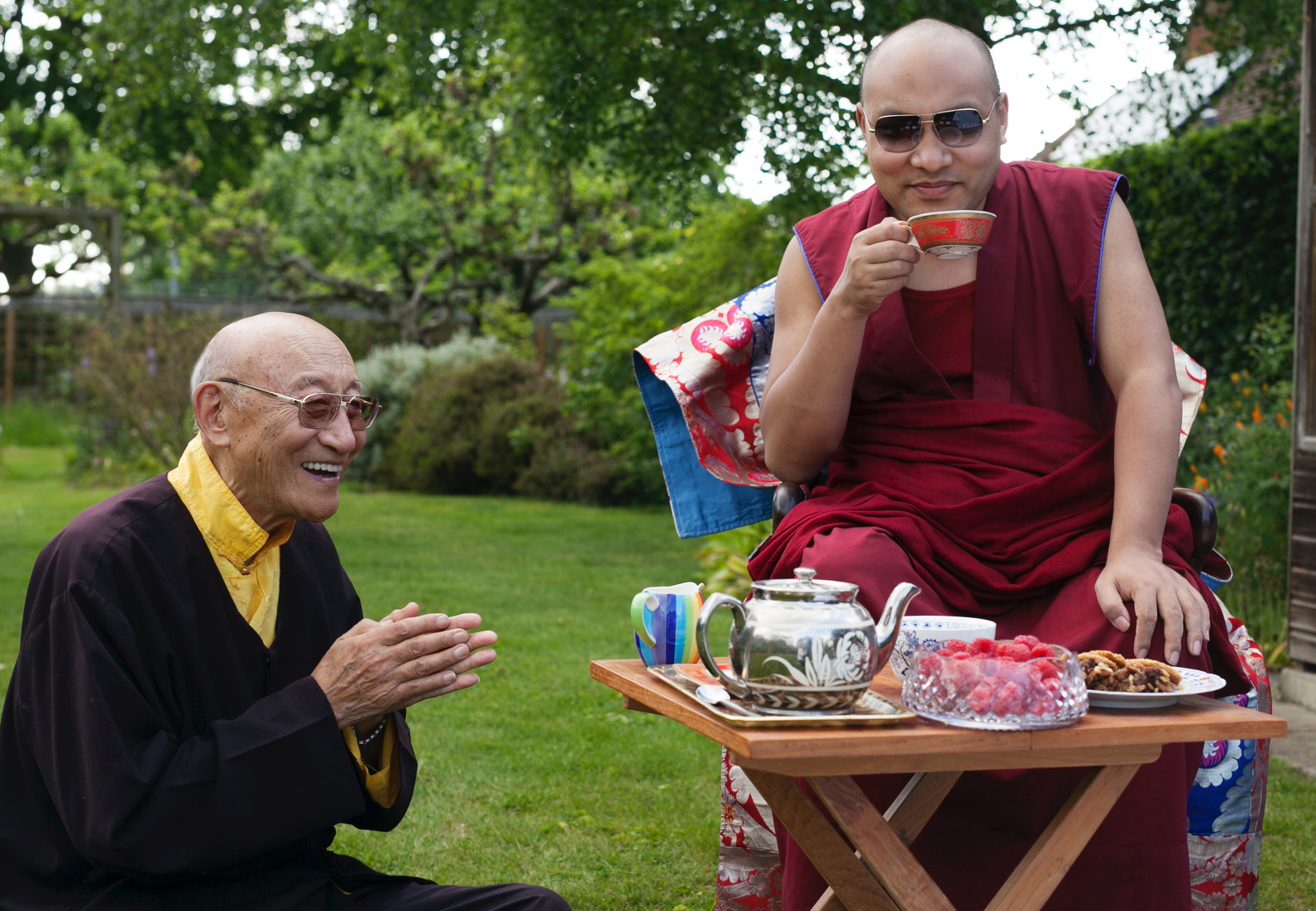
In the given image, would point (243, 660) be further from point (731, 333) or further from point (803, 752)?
point (731, 333)

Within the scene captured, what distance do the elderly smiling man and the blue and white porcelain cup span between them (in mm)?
622

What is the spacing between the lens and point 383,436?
44.3ft

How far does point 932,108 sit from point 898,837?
1.46 meters

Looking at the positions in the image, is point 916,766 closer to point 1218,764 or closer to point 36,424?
point 1218,764

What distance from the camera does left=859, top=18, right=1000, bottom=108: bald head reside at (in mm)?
2465

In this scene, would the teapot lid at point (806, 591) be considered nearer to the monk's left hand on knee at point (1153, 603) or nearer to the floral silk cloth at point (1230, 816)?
the monk's left hand on knee at point (1153, 603)

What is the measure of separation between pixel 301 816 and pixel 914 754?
2.91ft

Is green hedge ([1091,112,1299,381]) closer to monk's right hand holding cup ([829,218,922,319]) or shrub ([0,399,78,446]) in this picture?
monk's right hand holding cup ([829,218,922,319])

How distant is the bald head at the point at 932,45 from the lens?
2465mm

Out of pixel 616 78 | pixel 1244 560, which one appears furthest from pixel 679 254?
pixel 1244 560

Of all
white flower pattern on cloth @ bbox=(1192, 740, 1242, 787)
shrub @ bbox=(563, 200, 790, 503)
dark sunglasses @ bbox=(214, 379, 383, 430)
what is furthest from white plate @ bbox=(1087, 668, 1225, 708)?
shrub @ bbox=(563, 200, 790, 503)

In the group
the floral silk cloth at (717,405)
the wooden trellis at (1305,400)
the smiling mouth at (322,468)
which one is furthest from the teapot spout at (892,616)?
the wooden trellis at (1305,400)

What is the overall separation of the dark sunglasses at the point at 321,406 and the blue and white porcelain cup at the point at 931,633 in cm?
90

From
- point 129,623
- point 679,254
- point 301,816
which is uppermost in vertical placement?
point 679,254
